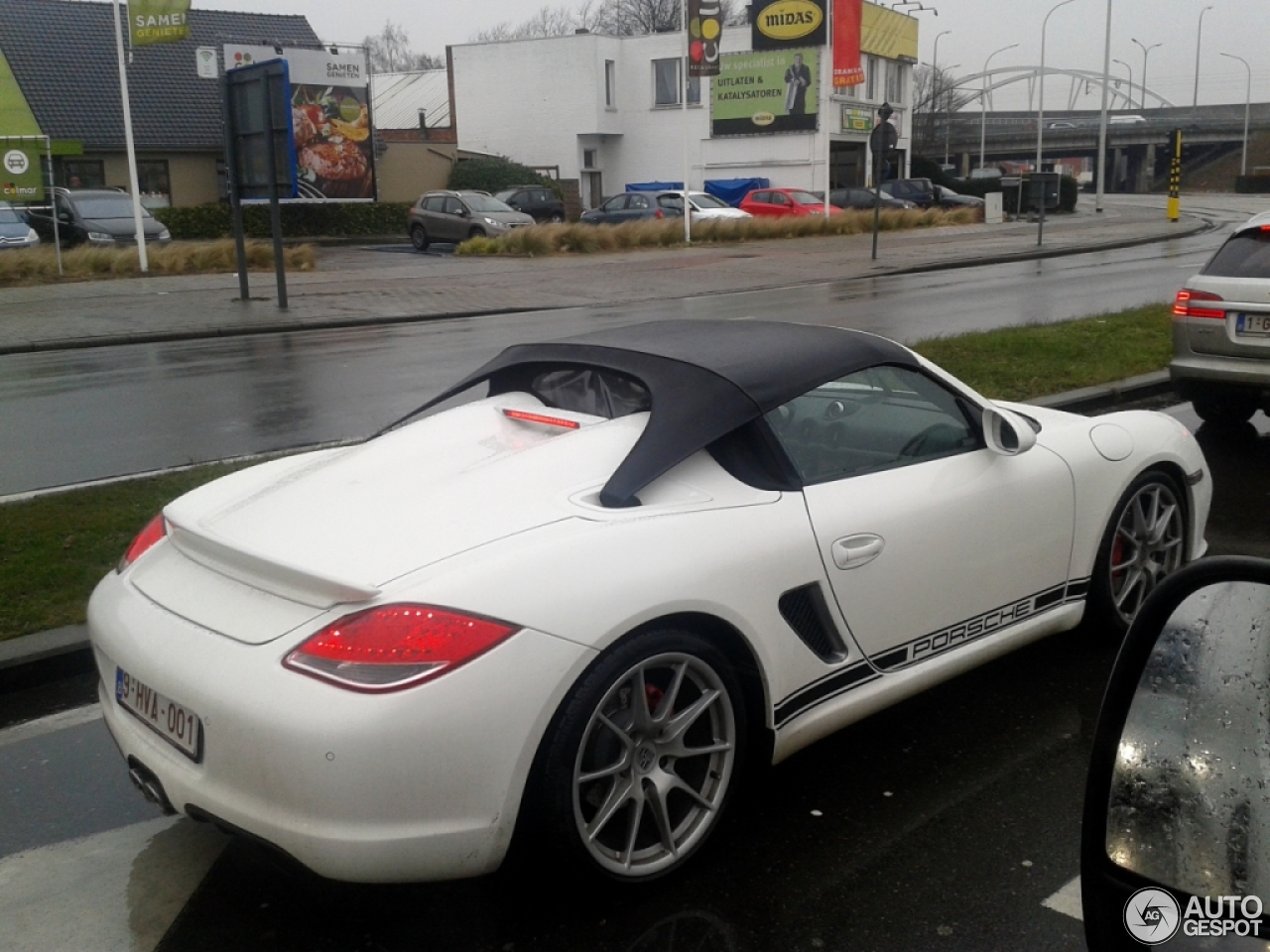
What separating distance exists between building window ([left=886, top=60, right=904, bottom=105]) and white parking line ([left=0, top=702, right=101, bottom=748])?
5877 centimetres

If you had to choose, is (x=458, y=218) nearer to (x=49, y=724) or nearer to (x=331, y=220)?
(x=331, y=220)

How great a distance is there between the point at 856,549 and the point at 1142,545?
67.8 inches

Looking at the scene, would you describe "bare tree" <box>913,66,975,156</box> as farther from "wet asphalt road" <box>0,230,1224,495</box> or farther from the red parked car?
"wet asphalt road" <box>0,230,1224,495</box>

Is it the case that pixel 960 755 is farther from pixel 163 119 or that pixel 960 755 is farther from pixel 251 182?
pixel 163 119

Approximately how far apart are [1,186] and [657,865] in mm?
23537

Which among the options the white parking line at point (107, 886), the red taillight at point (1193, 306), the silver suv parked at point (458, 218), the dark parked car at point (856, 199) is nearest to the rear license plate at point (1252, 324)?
the red taillight at point (1193, 306)

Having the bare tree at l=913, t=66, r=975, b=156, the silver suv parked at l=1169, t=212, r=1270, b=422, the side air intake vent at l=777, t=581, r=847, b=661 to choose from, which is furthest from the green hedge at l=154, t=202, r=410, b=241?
the bare tree at l=913, t=66, r=975, b=156

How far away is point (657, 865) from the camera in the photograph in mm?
3197

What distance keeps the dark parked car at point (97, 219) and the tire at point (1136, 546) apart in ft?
86.6

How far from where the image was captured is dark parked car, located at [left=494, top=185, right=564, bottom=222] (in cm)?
3962

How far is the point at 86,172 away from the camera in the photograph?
132 ft

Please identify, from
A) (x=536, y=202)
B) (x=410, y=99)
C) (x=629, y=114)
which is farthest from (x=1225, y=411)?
(x=410, y=99)

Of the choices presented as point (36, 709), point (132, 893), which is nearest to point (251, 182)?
point (36, 709)

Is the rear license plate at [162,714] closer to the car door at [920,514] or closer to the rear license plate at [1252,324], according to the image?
the car door at [920,514]
